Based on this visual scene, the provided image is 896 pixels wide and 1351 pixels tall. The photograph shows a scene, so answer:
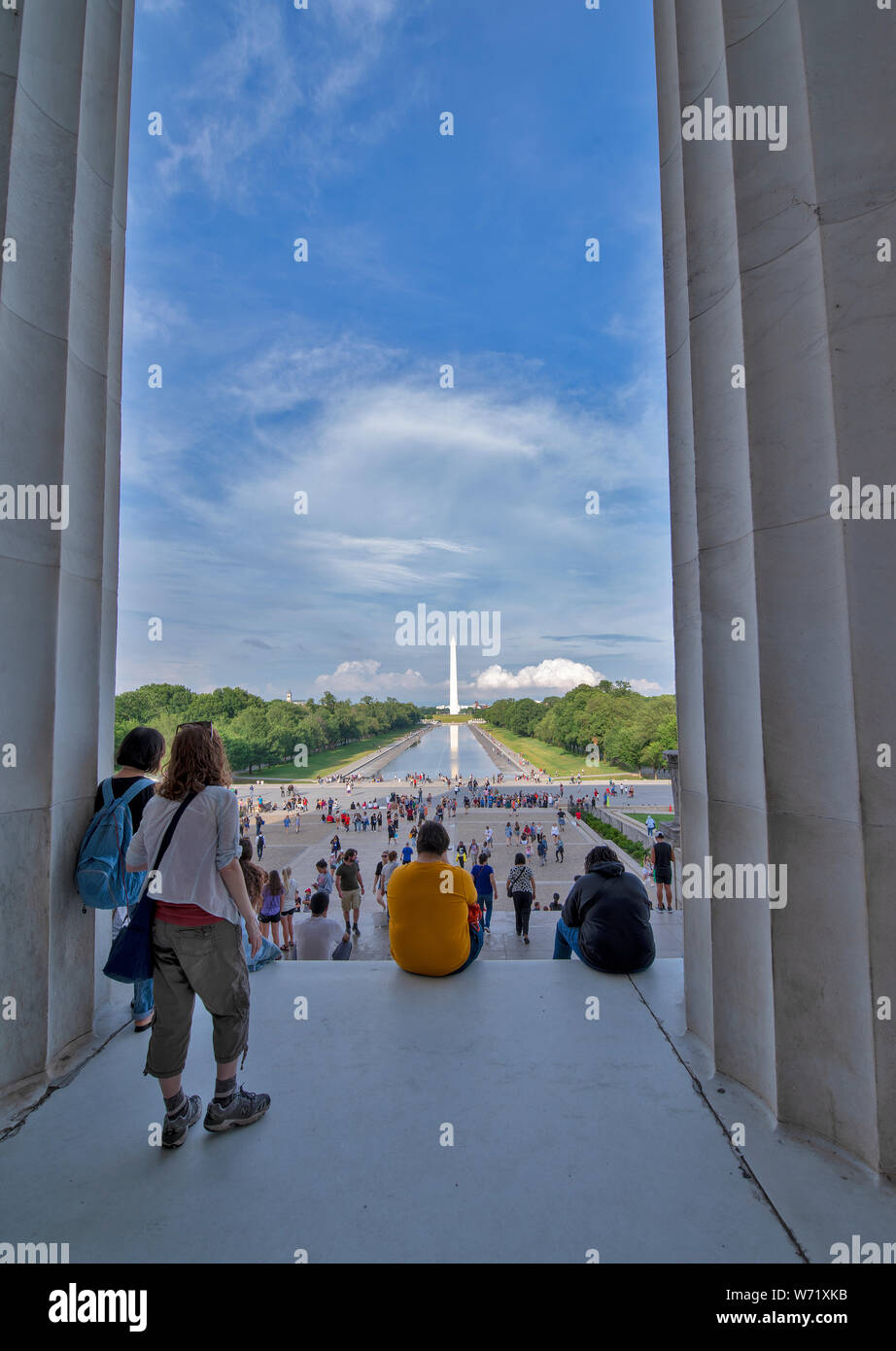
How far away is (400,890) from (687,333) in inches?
171

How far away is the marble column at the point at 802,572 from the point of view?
2914 mm

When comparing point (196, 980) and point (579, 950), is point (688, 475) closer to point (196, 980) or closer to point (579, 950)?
point (579, 950)

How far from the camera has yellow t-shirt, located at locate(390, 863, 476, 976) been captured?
14.6 feet

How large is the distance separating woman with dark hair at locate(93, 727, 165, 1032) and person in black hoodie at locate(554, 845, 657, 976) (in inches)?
120

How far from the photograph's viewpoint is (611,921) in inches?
183

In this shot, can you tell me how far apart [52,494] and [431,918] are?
3676 millimetres

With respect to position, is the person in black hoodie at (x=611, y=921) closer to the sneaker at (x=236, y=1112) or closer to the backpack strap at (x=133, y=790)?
the sneaker at (x=236, y=1112)

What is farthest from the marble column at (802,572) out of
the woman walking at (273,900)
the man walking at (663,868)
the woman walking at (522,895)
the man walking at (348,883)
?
the man walking at (663,868)

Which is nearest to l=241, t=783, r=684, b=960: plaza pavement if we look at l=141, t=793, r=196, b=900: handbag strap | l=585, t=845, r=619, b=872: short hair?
l=585, t=845, r=619, b=872: short hair

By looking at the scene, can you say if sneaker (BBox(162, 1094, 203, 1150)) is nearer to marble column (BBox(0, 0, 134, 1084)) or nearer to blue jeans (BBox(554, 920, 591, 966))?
marble column (BBox(0, 0, 134, 1084))

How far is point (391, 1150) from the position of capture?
281cm

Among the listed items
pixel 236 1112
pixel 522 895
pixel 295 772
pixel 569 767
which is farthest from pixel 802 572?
pixel 569 767

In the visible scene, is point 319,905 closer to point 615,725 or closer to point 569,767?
point 569,767

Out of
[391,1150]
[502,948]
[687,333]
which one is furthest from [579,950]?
[502,948]
